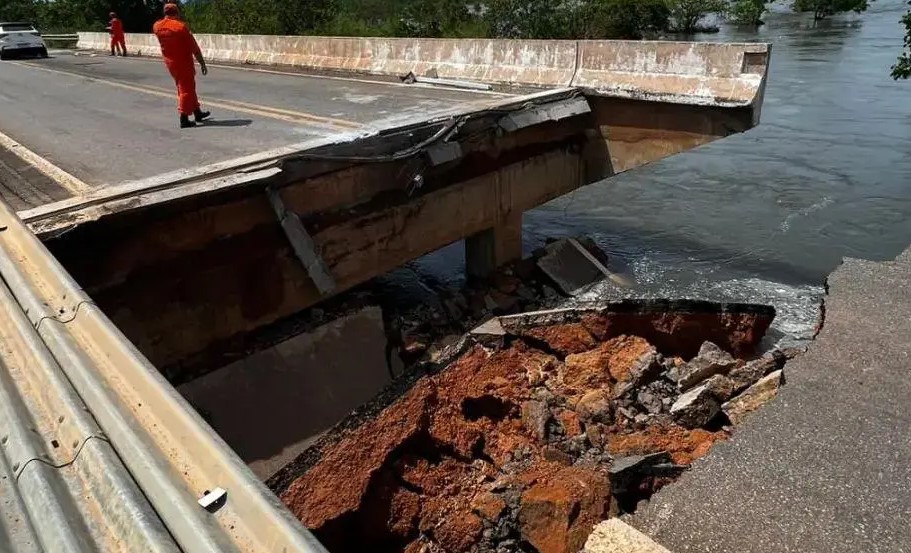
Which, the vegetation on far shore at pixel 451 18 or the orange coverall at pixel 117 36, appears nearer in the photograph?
the orange coverall at pixel 117 36

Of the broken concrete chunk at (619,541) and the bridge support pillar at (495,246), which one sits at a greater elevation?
the broken concrete chunk at (619,541)

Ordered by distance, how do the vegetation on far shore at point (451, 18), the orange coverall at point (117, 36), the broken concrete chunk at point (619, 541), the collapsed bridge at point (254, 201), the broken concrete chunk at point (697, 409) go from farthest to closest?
the vegetation on far shore at point (451, 18)
the orange coverall at point (117, 36)
the broken concrete chunk at point (697, 409)
the broken concrete chunk at point (619, 541)
the collapsed bridge at point (254, 201)

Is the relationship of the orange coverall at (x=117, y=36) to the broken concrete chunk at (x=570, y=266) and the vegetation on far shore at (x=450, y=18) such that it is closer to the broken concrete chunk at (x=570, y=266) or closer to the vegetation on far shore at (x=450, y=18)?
the vegetation on far shore at (x=450, y=18)

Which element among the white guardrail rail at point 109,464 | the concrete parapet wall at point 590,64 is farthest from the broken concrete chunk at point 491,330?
the concrete parapet wall at point 590,64

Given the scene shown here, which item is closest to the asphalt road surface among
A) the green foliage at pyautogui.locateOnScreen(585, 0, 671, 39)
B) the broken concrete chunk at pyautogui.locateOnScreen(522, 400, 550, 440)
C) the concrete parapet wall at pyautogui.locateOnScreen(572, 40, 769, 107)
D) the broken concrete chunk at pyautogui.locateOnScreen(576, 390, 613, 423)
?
the concrete parapet wall at pyautogui.locateOnScreen(572, 40, 769, 107)

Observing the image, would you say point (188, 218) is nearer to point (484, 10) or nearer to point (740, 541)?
point (740, 541)

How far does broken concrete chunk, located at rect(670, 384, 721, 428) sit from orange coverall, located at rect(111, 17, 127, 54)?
26.4 meters

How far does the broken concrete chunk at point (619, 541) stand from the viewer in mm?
2750

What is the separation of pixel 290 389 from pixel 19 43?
A: 26519 millimetres

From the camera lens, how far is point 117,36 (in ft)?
81.1

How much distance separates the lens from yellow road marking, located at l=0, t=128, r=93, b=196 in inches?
229

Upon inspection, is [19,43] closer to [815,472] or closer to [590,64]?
[590,64]

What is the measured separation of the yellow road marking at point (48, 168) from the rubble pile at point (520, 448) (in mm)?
3336

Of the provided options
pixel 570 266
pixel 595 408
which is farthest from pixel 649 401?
pixel 570 266
